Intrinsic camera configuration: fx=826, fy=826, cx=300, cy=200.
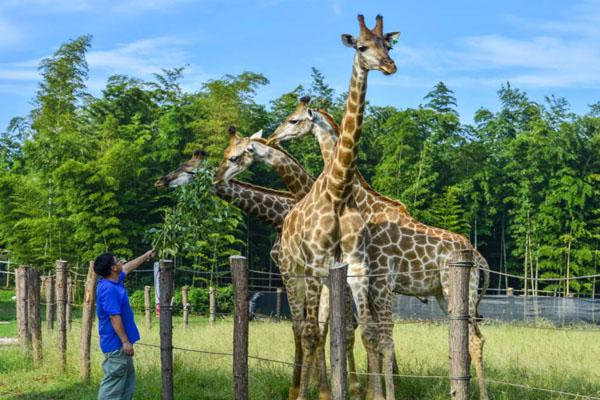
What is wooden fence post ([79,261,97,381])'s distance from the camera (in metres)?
9.43

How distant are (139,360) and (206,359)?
952mm

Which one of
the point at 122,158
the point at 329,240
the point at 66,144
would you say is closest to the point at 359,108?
the point at 329,240

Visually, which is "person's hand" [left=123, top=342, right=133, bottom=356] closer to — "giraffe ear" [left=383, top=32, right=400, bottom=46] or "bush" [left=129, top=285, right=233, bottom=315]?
"giraffe ear" [left=383, top=32, right=400, bottom=46]

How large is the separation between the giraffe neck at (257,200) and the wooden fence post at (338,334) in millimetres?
3508

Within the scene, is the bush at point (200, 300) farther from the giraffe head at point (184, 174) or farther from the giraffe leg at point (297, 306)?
the giraffe leg at point (297, 306)

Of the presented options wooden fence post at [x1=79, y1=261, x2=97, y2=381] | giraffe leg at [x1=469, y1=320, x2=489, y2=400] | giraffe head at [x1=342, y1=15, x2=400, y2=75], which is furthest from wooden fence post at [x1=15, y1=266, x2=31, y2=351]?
giraffe head at [x1=342, y1=15, x2=400, y2=75]

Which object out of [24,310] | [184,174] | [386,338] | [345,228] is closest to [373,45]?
[345,228]

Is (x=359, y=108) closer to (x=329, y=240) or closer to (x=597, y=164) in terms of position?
(x=329, y=240)

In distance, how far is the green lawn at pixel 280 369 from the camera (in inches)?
320

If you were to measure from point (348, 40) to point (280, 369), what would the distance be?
366 cm

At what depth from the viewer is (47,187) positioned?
29438 millimetres

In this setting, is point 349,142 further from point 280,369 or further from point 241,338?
point 280,369

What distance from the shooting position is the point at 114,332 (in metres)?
6.43

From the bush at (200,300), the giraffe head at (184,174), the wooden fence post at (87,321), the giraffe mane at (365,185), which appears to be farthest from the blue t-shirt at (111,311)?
the bush at (200,300)
